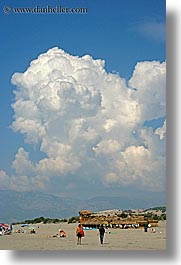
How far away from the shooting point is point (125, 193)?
6.16 meters

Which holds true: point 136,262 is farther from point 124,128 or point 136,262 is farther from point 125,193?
point 124,128

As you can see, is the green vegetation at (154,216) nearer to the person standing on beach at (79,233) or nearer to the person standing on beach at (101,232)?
the person standing on beach at (101,232)

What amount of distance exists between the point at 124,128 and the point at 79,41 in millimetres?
870

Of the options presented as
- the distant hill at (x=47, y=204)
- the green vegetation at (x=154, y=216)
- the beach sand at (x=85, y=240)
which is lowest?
the beach sand at (x=85, y=240)

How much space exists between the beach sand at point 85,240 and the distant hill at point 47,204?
0.35ft

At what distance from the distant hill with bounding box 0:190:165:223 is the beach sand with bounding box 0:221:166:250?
0.11 meters

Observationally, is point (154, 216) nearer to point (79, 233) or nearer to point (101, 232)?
point (101, 232)

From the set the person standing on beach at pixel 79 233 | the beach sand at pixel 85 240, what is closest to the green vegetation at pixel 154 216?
the beach sand at pixel 85 240

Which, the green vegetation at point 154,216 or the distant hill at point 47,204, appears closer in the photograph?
the green vegetation at point 154,216

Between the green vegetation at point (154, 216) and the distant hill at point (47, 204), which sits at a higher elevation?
the distant hill at point (47, 204)

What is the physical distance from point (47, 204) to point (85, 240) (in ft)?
1.51

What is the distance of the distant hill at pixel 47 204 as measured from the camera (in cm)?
615

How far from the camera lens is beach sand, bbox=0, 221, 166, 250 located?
6066 mm

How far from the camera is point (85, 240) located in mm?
6184
